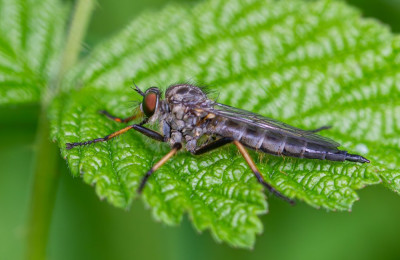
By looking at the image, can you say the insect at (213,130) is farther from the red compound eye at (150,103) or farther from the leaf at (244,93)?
the leaf at (244,93)

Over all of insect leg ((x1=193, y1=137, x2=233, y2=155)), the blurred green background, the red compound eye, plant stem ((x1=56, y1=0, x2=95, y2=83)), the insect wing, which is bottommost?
the blurred green background

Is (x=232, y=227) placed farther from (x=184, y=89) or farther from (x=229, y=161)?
(x=184, y=89)

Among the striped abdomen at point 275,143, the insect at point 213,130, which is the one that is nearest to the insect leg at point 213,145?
the insect at point 213,130

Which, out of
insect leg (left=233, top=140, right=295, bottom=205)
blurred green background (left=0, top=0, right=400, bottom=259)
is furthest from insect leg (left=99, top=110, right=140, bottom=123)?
blurred green background (left=0, top=0, right=400, bottom=259)

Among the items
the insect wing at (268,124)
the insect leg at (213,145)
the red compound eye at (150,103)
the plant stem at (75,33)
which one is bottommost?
the insect leg at (213,145)

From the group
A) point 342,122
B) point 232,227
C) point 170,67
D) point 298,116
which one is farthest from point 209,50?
point 232,227

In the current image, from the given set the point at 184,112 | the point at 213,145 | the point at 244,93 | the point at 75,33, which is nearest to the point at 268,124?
the point at 213,145

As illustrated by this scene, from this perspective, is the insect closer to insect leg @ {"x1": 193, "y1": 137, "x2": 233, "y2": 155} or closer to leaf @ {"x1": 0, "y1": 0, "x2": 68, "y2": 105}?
insect leg @ {"x1": 193, "y1": 137, "x2": 233, "y2": 155}

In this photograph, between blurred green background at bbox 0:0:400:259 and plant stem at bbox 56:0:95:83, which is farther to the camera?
blurred green background at bbox 0:0:400:259
